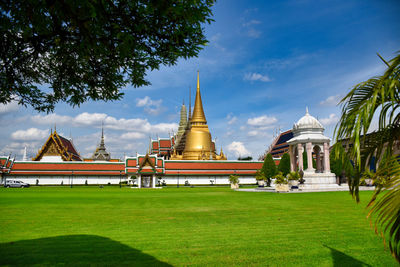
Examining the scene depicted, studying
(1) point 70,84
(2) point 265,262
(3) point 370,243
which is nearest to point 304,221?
(3) point 370,243

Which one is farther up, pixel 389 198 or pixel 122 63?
pixel 122 63

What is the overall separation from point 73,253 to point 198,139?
62.8 metres

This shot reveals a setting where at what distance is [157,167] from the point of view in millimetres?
49250

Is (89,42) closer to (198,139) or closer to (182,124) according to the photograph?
(198,139)

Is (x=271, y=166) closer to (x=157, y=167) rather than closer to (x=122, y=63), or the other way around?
(x=157, y=167)

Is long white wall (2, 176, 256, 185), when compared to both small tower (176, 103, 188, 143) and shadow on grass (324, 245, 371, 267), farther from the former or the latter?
shadow on grass (324, 245, 371, 267)

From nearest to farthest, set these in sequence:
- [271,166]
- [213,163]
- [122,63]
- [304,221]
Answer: [122,63]
[304,221]
[271,166]
[213,163]

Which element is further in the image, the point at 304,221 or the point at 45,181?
the point at 45,181

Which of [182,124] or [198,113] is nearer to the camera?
[198,113]

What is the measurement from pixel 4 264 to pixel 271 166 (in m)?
38.5

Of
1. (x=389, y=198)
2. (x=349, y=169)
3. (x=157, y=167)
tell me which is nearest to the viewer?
(x=389, y=198)

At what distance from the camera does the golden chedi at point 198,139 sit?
2539 inches

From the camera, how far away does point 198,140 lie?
68375mm

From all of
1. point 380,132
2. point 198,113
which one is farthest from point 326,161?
point 198,113
